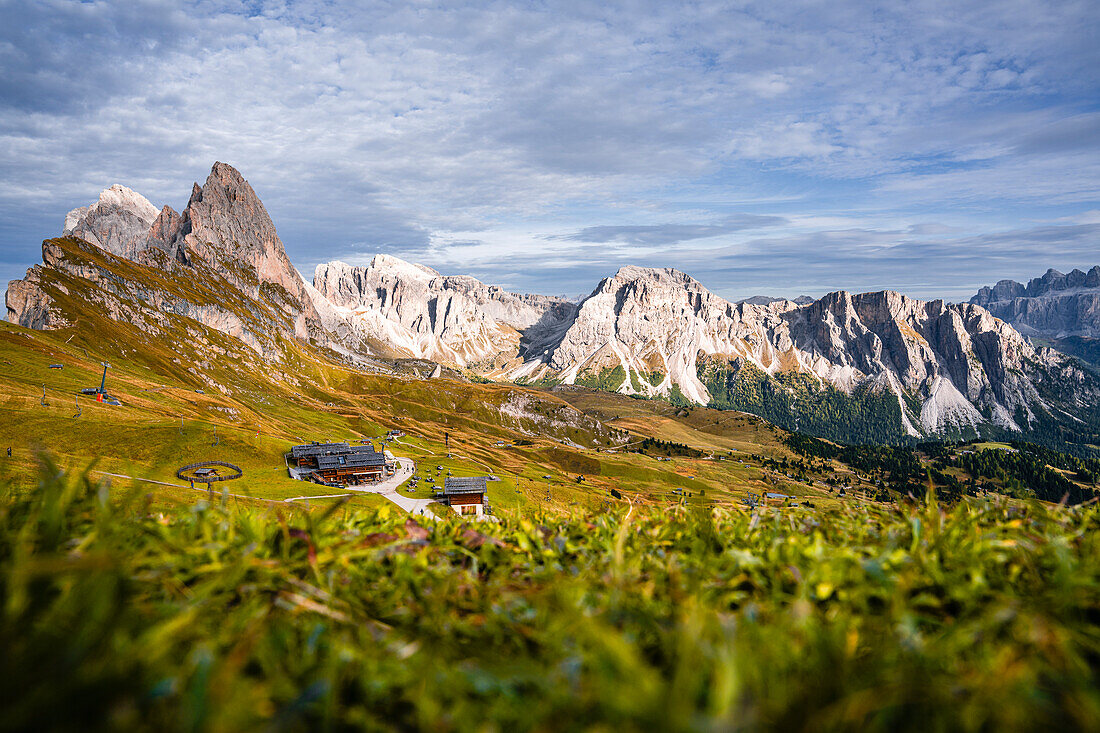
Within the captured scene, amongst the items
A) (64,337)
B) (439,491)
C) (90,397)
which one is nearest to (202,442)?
(90,397)

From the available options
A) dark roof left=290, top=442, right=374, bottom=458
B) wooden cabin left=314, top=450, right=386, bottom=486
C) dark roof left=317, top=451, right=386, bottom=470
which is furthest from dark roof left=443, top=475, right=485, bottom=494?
dark roof left=290, top=442, right=374, bottom=458

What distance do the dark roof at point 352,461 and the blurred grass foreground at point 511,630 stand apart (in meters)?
134

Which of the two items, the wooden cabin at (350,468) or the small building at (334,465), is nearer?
the small building at (334,465)

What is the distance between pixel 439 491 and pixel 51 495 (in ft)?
391

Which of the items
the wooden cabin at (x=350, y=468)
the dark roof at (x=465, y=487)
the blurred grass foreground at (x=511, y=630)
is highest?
the blurred grass foreground at (x=511, y=630)

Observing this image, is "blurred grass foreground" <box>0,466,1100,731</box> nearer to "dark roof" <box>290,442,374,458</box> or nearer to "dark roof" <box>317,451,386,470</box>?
"dark roof" <box>317,451,386,470</box>

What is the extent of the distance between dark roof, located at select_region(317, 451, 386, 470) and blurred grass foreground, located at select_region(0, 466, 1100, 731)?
13430 cm

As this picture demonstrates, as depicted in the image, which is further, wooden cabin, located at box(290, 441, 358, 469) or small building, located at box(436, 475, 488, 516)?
wooden cabin, located at box(290, 441, 358, 469)

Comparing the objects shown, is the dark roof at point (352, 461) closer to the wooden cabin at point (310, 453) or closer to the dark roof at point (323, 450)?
the wooden cabin at point (310, 453)

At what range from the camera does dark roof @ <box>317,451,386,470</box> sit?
128 m

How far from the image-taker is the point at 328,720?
2.51m

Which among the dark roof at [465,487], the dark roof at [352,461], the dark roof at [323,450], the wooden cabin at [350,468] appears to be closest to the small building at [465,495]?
the dark roof at [465,487]

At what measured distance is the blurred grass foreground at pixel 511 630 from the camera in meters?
2.29

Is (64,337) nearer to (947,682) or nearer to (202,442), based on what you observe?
(202,442)
